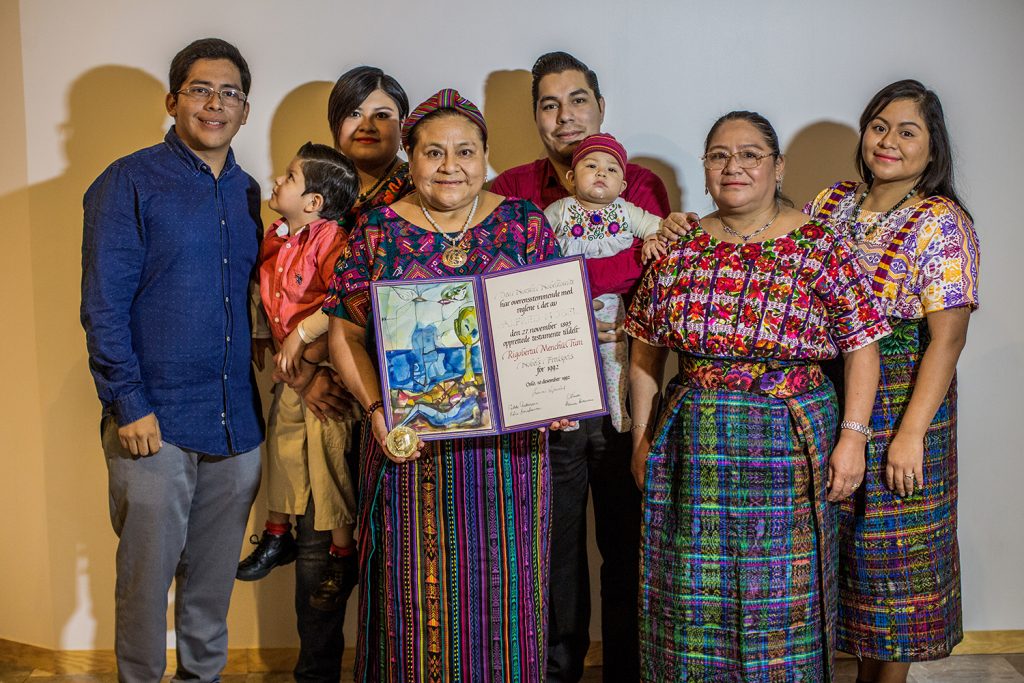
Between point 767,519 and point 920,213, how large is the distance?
0.89m

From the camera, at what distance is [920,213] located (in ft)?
8.18

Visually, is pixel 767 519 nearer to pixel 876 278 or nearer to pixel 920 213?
pixel 876 278

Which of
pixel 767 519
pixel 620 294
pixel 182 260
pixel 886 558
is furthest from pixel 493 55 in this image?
pixel 886 558

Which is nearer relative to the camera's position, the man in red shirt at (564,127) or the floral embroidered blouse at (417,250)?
the floral embroidered blouse at (417,250)

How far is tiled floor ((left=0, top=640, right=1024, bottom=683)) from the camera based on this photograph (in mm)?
3379

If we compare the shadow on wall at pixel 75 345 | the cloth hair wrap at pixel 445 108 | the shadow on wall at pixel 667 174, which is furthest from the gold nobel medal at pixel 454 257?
the shadow on wall at pixel 75 345

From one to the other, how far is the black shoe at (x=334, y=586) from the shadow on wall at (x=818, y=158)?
6.32 feet

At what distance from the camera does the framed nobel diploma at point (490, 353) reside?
2205 millimetres

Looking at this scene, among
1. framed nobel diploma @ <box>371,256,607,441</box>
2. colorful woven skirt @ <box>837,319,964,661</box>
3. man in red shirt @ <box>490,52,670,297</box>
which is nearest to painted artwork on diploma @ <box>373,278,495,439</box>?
framed nobel diploma @ <box>371,256,607,441</box>

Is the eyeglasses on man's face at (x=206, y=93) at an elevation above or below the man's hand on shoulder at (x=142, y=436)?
above

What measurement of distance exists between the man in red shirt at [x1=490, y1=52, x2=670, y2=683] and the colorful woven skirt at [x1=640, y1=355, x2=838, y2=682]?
14.0 inches

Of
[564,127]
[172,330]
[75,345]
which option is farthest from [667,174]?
[75,345]

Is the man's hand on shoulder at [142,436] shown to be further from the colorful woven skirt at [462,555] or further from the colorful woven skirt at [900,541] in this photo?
the colorful woven skirt at [900,541]

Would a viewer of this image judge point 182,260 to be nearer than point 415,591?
No
